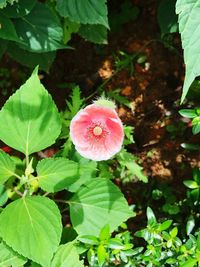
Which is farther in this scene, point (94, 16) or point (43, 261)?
point (94, 16)

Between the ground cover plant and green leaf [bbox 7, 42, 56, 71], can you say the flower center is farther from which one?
green leaf [bbox 7, 42, 56, 71]

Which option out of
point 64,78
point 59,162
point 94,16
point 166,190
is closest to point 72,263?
point 59,162

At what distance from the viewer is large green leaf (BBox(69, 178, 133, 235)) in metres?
1.75

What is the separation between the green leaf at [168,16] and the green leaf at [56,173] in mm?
791

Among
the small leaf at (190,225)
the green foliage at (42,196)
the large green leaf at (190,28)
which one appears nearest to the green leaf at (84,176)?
the green foliage at (42,196)

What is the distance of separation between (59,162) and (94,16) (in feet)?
1.65

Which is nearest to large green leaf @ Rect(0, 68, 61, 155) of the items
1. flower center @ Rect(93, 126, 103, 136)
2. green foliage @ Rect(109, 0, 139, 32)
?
flower center @ Rect(93, 126, 103, 136)

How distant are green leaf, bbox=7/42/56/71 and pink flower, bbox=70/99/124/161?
0.58 m

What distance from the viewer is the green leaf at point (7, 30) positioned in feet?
5.90

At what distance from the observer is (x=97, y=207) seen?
5.82 ft

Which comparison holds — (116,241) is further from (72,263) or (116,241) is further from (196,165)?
(196,165)

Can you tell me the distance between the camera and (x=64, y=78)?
2582 mm

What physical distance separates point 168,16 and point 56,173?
84 cm

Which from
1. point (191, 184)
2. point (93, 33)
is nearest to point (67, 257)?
point (191, 184)
